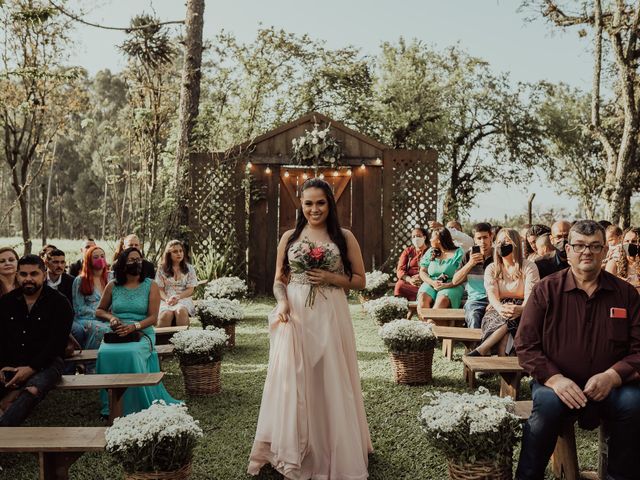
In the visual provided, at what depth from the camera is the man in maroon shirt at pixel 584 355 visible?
11.6ft

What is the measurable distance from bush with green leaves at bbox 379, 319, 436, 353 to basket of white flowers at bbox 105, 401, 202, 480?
10.6 feet

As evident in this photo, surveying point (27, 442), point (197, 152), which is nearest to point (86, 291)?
point (27, 442)

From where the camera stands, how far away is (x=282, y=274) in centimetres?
438

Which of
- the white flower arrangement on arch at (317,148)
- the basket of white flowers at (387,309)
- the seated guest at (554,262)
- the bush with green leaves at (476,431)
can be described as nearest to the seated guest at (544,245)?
the seated guest at (554,262)

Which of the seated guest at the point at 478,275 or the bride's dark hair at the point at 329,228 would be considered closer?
the bride's dark hair at the point at 329,228

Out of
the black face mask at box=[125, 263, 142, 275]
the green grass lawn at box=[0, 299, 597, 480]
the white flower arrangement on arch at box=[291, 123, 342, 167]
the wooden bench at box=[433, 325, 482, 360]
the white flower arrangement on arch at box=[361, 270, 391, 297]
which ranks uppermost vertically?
the white flower arrangement on arch at box=[291, 123, 342, 167]

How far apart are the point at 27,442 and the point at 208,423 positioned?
196 centimetres

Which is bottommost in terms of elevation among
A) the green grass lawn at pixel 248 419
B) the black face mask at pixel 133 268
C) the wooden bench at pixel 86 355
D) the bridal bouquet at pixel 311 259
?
the green grass lawn at pixel 248 419

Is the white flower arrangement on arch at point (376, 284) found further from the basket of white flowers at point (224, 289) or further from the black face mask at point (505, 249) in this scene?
the black face mask at point (505, 249)

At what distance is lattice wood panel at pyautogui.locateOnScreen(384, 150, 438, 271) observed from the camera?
1391cm

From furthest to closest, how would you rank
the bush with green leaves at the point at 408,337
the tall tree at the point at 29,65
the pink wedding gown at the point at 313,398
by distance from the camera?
the tall tree at the point at 29,65 → the bush with green leaves at the point at 408,337 → the pink wedding gown at the point at 313,398

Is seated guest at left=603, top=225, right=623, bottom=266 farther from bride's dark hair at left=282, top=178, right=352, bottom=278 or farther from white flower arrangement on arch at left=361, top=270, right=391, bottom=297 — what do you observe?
bride's dark hair at left=282, top=178, right=352, bottom=278

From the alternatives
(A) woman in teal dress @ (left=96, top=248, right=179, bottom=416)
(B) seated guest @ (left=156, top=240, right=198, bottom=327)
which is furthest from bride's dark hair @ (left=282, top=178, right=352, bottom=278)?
(B) seated guest @ (left=156, top=240, right=198, bottom=327)

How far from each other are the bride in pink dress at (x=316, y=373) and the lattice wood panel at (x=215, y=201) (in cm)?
961
